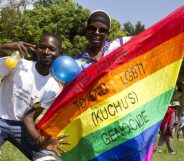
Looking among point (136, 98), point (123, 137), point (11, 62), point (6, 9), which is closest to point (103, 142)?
point (123, 137)

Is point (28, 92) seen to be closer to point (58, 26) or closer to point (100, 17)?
point (100, 17)

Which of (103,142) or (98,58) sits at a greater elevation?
(98,58)

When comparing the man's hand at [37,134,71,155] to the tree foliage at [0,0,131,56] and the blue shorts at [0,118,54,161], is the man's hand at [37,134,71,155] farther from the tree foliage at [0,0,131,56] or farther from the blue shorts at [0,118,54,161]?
the tree foliage at [0,0,131,56]

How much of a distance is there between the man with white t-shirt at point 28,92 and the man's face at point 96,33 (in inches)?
16.4

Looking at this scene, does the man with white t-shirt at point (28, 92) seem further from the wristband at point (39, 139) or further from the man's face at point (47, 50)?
the wristband at point (39, 139)

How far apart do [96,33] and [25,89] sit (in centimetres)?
99

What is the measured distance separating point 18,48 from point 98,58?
2.71ft

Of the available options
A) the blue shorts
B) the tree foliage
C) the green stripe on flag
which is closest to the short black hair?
the green stripe on flag

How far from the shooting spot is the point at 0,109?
537 cm

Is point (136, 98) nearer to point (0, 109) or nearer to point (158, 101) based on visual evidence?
point (158, 101)

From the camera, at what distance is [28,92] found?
5.23 m

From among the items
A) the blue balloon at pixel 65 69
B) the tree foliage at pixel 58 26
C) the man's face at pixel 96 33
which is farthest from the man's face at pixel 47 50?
the tree foliage at pixel 58 26

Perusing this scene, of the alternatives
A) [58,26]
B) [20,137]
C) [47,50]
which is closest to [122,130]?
[47,50]

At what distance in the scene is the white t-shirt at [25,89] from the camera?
5.23 metres
